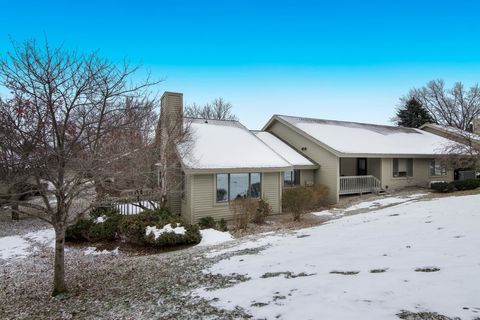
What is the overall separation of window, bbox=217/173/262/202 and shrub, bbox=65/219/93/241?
553 cm

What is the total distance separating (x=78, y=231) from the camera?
10.8m

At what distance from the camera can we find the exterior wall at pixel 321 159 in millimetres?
17078

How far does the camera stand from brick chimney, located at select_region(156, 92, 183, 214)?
12.8 m

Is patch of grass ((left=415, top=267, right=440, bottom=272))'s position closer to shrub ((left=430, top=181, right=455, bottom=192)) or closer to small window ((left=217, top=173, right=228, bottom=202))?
small window ((left=217, top=173, right=228, bottom=202))

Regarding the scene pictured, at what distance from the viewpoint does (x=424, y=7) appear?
49.2 ft

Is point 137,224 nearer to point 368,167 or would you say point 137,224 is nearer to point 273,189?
point 273,189

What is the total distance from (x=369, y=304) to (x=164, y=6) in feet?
50.3

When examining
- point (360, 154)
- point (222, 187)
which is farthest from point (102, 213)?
point (360, 154)

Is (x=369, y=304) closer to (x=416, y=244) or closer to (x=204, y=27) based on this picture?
(x=416, y=244)

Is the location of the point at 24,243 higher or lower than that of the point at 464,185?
lower

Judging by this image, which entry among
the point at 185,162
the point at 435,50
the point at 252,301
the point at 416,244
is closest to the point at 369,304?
the point at 252,301

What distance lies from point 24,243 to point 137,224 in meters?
Answer: 4.50

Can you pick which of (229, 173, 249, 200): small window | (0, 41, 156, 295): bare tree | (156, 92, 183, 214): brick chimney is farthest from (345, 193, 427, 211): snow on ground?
(0, 41, 156, 295): bare tree

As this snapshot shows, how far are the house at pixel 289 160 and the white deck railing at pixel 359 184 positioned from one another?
0.10 feet
